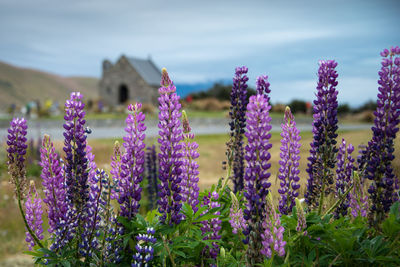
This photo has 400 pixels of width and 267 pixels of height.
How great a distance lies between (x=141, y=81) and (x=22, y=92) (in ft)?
225

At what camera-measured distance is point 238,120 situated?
163 inches

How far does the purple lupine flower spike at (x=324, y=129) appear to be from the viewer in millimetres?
3127

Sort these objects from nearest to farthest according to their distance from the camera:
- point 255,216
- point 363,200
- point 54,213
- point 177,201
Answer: point 255,216 → point 177,201 → point 54,213 → point 363,200

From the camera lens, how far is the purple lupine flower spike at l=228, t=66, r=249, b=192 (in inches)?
152

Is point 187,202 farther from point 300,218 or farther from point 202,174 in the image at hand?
point 202,174

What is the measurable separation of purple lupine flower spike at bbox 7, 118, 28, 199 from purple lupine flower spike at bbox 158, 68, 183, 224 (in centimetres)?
128

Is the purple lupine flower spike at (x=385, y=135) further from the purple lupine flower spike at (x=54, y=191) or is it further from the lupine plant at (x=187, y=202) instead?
the purple lupine flower spike at (x=54, y=191)

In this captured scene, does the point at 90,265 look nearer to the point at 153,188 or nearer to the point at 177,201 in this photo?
the point at 177,201

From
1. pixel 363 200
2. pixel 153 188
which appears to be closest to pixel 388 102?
pixel 363 200

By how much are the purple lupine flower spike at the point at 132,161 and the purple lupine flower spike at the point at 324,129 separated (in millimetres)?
1534

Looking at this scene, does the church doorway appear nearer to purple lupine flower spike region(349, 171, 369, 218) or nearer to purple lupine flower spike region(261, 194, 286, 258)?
purple lupine flower spike region(349, 171, 369, 218)

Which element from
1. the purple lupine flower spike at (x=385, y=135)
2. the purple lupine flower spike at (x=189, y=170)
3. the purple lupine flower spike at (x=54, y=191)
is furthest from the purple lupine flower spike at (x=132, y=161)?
the purple lupine flower spike at (x=385, y=135)

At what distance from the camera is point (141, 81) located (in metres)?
45.9

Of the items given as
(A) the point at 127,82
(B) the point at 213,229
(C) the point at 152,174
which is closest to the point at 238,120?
(B) the point at 213,229
